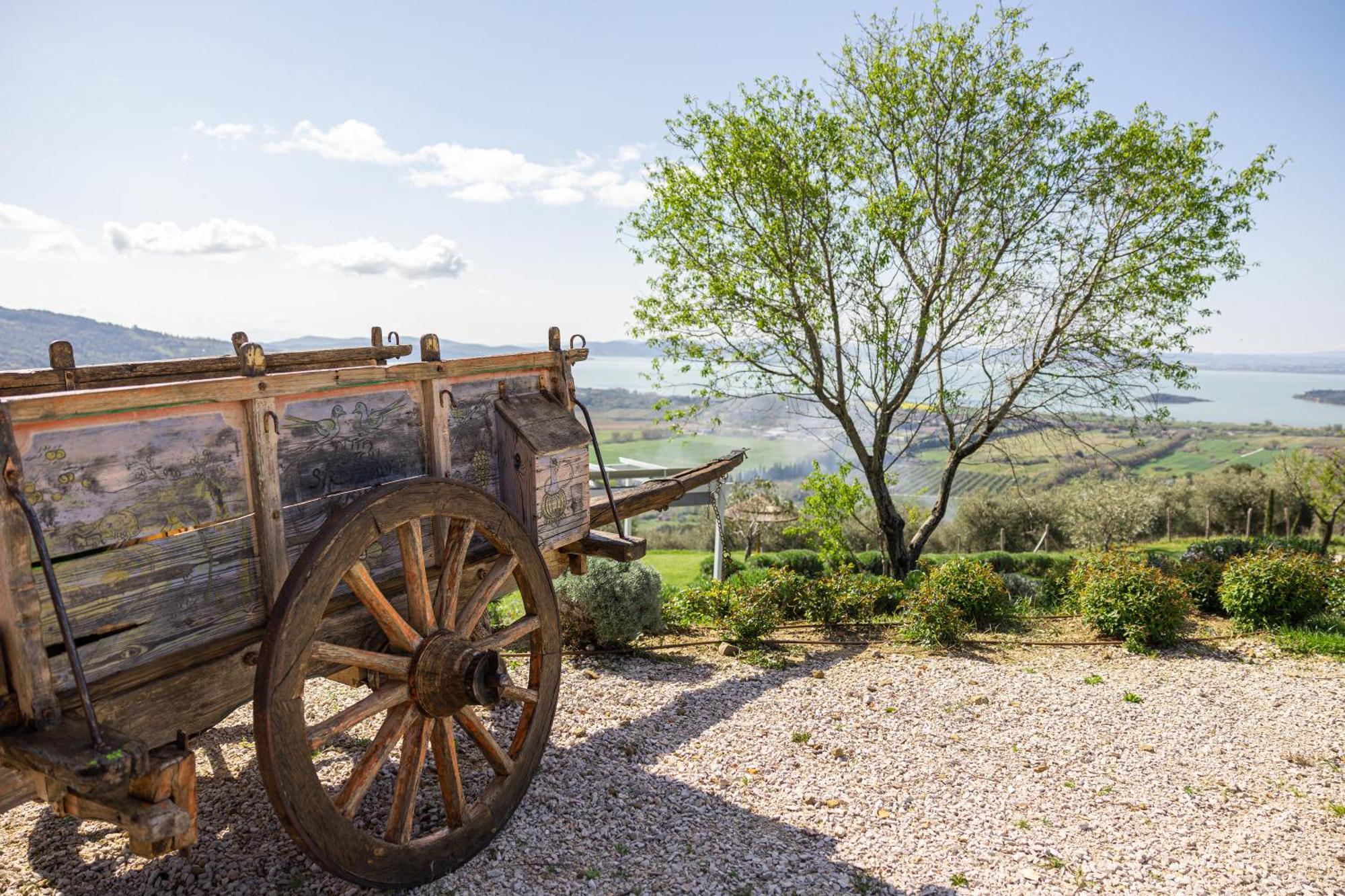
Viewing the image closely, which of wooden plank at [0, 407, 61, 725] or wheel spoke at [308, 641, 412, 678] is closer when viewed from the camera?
wooden plank at [0, 407, 61, 725]

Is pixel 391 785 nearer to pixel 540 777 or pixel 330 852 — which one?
pixel 540 777

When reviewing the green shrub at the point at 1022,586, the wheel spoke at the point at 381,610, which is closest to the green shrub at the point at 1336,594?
the green shrub at the point at 1022,586

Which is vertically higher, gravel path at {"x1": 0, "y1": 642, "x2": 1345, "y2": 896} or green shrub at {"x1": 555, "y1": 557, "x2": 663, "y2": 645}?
green shrub at {"x1": 555, "y1": 557, "x2": 663, "y2": 645}

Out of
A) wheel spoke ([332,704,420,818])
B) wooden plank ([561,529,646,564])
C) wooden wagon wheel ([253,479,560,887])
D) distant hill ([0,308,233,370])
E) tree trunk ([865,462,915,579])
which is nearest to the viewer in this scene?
wooden wagon wheel ([253,479,560,887])

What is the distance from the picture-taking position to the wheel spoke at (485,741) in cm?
357

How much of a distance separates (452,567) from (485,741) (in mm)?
872

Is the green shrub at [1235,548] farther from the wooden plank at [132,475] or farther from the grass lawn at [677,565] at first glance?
the wooden plank at [132,475]

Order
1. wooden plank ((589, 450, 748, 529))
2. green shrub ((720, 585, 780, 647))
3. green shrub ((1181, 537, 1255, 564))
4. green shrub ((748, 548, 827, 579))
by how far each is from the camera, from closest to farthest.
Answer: wooden plank ((589, 450, 748, 529)) < green shrub ((720, 585, 780, 647)) < green shrub ((1181, 537, 1255, 564)) < green shrub ((748, 548, 827, 579))

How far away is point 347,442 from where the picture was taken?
3188 millimetres

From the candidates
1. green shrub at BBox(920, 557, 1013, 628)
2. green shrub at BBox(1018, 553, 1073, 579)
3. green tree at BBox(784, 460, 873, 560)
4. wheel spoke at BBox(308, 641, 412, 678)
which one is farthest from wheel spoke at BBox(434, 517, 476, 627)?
green shrub at BBox(1018, 553, 1073, 579)

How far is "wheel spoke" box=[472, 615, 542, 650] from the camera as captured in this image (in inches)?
138

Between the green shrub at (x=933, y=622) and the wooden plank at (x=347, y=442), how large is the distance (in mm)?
6418

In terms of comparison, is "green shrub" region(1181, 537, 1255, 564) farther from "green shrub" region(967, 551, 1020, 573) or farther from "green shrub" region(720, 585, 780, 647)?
"green shrub" region(720, 585, 780, 647)

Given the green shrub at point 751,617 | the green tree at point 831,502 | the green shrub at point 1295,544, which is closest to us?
the green shrub at point 751,617
